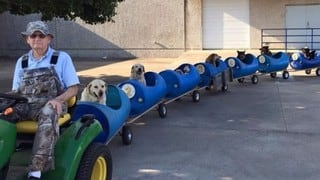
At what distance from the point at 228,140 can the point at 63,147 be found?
368 centimetres

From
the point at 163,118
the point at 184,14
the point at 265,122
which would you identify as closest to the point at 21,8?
the point at 163,118

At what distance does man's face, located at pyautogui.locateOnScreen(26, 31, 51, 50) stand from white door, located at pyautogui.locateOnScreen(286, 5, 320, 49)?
19083 mm

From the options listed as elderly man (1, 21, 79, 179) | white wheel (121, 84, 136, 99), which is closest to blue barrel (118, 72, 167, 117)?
white wheel (121, 84, 136, 99)

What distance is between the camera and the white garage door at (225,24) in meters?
23.0

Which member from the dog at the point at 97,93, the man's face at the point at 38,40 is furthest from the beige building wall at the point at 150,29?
the man's face at the point at 38,40

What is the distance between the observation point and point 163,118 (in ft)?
30.1

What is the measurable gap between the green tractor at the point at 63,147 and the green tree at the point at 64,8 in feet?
17.6

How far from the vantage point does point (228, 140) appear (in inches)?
295

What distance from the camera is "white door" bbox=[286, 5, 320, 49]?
22297mm

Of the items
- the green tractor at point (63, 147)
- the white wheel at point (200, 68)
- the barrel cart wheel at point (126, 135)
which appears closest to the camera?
the green tractor at point (63, 147)

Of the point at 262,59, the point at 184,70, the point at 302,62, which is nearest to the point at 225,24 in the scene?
the point at 302,62

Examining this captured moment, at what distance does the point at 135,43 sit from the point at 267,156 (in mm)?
18171

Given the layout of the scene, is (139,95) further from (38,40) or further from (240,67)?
(240,67)

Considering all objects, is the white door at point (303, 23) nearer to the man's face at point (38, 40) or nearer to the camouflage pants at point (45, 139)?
the man's face at point (38, 40)
